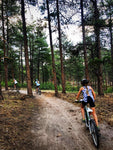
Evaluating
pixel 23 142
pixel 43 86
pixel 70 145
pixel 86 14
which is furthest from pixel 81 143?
pixel 43 86

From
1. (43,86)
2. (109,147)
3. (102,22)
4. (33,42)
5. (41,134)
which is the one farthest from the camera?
(33,42)

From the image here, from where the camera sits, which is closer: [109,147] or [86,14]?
[109,147]

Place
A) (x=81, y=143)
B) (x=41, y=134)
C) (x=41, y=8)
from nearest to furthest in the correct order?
→ (x=81, y=143)
(x=41, y=134)
(x=41, y=8)

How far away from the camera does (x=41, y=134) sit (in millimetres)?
4223

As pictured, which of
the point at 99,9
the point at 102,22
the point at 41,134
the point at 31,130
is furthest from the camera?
the point at 99,9

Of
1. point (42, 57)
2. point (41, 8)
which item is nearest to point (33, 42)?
point (42, 57)

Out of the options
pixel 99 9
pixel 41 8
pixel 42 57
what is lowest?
pixel 42 57

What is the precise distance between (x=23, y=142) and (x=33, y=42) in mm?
29540

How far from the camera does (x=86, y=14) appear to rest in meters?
12.0

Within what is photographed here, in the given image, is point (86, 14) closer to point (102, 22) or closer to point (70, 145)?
point (102, 22)

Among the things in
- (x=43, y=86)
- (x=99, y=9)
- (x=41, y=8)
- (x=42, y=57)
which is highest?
(x=41, y=8)

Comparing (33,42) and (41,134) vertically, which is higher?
(33,42)

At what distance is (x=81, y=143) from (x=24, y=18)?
1306 centimetres

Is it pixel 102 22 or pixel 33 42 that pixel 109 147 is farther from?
pixel 33 42
